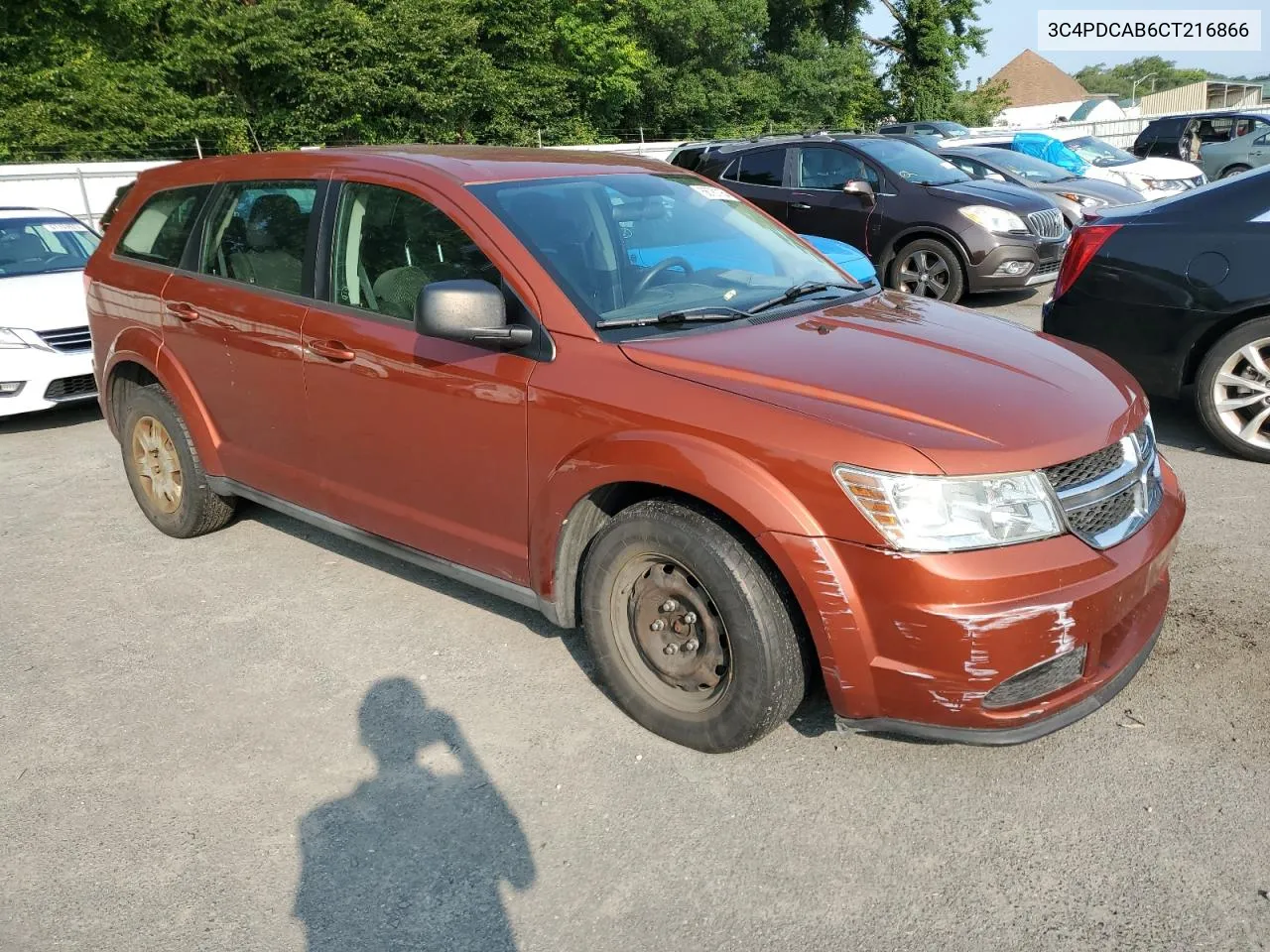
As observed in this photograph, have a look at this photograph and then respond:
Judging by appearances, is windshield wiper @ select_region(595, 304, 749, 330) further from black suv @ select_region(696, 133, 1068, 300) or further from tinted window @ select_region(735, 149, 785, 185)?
tinted window @ select_region(735, 149, 785, 185)

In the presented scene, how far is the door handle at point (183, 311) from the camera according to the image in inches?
181

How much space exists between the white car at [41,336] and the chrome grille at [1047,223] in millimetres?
8215

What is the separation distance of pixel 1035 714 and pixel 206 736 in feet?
8.50

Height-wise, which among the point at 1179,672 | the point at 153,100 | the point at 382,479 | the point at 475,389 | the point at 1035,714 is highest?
the point at 153,100

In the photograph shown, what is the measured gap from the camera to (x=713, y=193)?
175 inches

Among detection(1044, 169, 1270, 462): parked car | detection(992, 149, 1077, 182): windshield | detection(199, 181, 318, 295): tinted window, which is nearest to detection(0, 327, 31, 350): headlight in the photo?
detection(199, 181, 318, 295): tinted window

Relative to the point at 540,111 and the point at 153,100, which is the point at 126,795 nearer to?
the point at 153,100

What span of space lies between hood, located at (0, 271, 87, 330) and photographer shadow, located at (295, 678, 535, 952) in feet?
18.5

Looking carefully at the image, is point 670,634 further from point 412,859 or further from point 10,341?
point 10,341

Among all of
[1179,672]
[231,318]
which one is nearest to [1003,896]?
[1179,672]

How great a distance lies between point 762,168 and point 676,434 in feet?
29.5

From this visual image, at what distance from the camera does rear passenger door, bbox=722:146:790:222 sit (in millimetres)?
11055

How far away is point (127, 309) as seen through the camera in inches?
198

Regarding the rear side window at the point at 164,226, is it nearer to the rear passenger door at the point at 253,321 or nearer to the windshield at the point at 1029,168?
the rear passenger door at the point at 253,321
